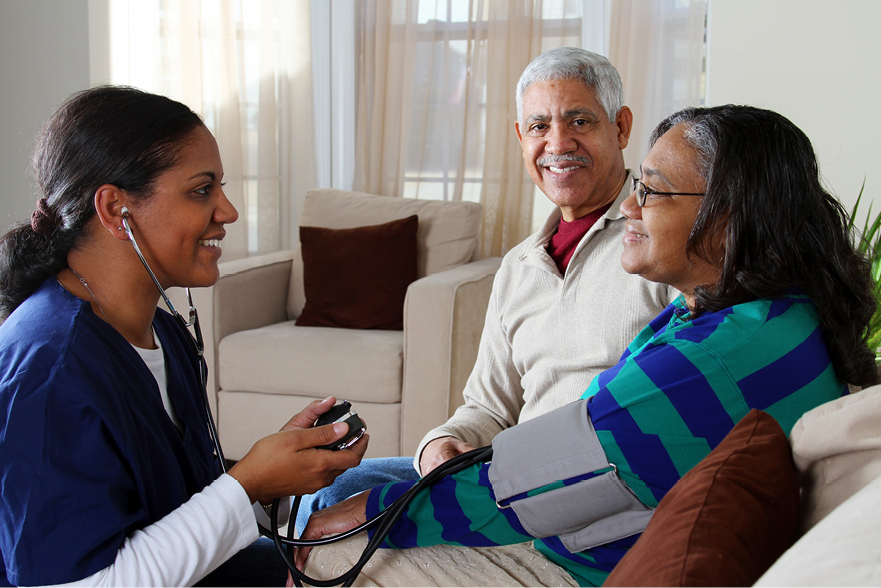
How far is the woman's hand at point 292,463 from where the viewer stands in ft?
2.92

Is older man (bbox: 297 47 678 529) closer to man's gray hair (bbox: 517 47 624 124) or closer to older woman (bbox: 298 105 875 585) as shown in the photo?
man's gray hair (bbox: 517 47 624 124)

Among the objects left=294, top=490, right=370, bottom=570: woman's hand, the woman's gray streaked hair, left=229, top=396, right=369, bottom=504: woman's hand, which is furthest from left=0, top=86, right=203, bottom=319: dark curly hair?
the woman's gray streaked hair

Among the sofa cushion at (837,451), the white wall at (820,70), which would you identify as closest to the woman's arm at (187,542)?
the sofa cushion at (837,451)

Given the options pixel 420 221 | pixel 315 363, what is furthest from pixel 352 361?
pixel 420 221

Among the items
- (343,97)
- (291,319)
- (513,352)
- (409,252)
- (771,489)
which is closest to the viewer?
(771,489)

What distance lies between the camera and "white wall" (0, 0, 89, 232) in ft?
12.4

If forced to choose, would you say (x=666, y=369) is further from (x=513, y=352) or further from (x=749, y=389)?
(x=513, y=352)

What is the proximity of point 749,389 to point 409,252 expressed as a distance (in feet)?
7.15

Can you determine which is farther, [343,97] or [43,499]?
[343,97]

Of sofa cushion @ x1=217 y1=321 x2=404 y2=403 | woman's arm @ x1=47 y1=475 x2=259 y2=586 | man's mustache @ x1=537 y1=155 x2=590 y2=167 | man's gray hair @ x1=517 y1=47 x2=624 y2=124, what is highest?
man's gray hair @ x1=517 y1=47 x2=624 y2=124

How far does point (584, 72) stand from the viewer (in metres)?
1.51

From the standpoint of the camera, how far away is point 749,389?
757 millimetres

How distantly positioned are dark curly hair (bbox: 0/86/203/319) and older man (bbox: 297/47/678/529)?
56cm

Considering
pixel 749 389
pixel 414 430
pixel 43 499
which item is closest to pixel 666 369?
pixel 749 389
